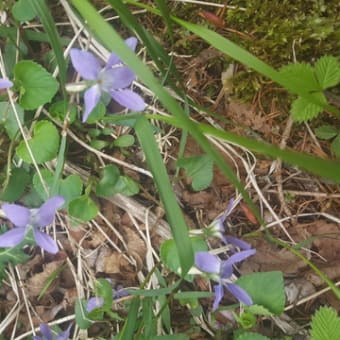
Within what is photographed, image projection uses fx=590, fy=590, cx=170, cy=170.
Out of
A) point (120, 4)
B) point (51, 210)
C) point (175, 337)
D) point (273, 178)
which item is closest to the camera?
point (120, 4)

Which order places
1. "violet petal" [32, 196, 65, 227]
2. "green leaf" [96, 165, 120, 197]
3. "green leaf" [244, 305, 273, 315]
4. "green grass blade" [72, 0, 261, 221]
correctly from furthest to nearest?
"green leaf" [96, 165, 120, 197], "green leaf" [244, 305, 273, 315], "violet petal" [32, 196, 65, 227], "green grass blade" [72, 0, 261, 221]

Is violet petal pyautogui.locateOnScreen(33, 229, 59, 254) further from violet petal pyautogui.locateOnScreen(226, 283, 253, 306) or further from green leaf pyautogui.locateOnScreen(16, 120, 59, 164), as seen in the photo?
violet petal pyautogui.locateOnScreen(226, 283, 253, 306)

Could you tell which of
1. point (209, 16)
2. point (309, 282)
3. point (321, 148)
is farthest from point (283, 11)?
point (309, 282)

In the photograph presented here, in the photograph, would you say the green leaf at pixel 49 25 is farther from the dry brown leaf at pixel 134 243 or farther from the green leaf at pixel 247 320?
the green leaf at pixel 247 320

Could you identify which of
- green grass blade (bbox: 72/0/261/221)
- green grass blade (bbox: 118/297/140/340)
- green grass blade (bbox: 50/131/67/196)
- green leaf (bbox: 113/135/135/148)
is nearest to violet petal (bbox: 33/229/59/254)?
green grass blade (bbox: 50/131/67/196)

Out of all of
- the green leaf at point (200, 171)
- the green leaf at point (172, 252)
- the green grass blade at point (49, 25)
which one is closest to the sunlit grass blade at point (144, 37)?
the green grass blade at point (49, 25)

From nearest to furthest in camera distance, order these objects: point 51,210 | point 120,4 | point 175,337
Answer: point 120,4 → point 51,210 → point 175,337

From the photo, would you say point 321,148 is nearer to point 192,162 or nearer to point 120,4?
point 192,162
